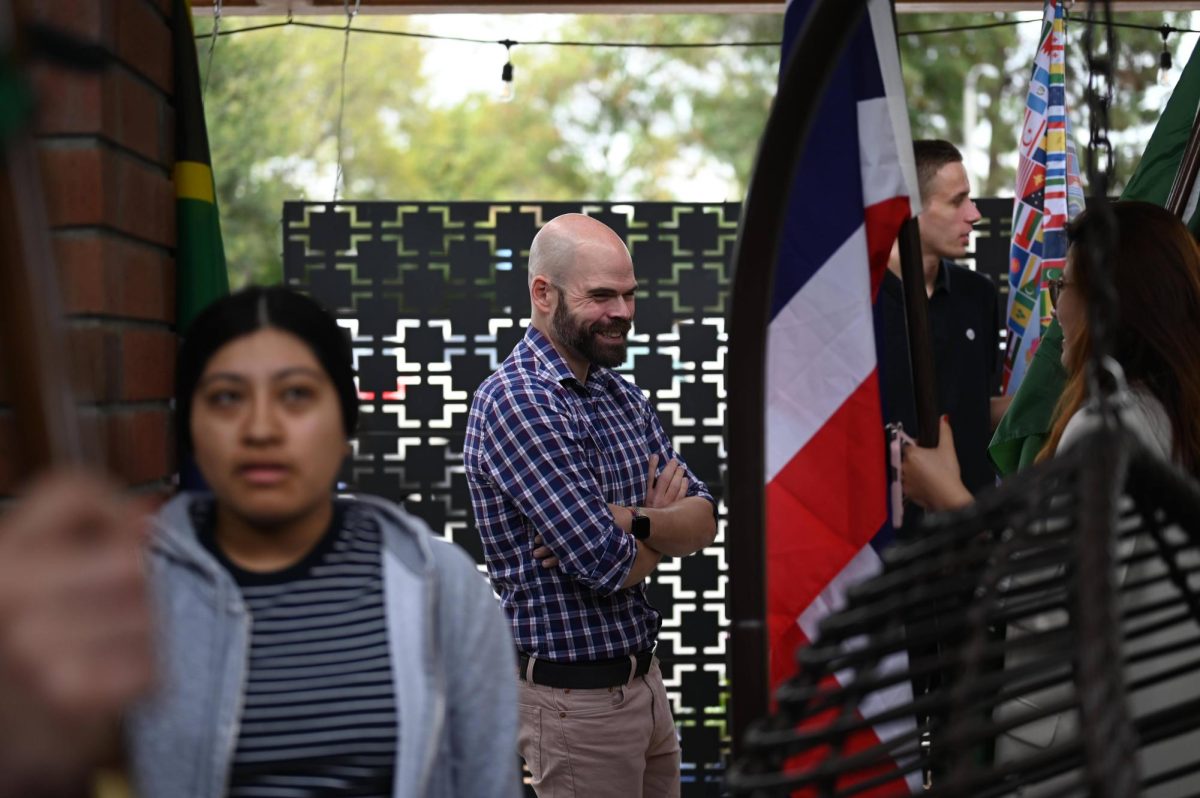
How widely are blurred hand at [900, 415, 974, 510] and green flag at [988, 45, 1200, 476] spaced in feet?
1.87

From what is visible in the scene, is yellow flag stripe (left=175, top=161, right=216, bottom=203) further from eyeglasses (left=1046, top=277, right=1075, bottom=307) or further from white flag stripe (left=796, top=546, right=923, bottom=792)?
eyeglasses (left=1046, top=277, right=1075, bottom=307)

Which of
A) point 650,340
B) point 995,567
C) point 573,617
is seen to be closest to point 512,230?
point 650,340

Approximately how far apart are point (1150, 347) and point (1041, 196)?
198 cm

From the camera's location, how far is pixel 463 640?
1.63 m

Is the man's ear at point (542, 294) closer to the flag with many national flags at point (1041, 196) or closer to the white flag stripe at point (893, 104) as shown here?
the white flag stripe at point (893, 104)

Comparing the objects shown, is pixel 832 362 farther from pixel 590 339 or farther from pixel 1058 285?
pixel 590 339

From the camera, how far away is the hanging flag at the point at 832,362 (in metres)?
2.18

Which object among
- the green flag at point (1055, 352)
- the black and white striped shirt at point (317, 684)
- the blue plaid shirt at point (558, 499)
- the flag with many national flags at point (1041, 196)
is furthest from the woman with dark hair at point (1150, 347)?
the flag with many national flags at point (1041, 196)

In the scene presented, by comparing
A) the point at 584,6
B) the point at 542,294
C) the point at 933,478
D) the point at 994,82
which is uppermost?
the point at 994,82

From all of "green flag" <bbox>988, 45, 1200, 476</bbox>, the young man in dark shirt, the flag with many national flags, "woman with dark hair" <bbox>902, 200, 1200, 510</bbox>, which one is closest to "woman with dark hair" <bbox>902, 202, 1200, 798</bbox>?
"woman with dark hair" <bbox>902, 200, 1200, 510</bbox>

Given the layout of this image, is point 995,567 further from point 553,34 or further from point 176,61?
point 553,34

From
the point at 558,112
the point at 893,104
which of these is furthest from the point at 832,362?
the point at 558,112

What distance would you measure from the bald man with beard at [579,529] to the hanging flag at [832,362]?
816 mm

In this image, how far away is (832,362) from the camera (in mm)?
2205
